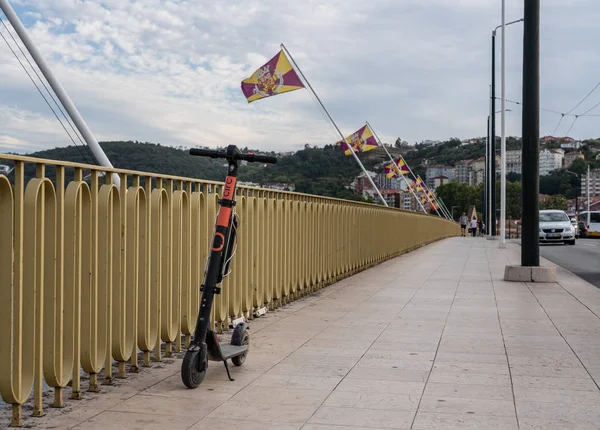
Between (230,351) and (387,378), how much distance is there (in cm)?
103

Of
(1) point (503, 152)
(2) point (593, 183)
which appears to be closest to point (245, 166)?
(1) point (503, 152)

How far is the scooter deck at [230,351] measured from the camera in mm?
5459

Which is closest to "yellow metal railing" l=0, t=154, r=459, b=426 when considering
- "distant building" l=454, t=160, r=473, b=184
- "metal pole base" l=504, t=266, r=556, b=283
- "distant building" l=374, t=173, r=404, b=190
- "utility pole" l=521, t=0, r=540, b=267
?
"metal pole base" l=504, t=266, r=556, b=283

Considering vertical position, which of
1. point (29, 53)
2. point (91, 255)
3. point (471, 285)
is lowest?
point (471, 285)

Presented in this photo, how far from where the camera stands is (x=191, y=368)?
16.7ft

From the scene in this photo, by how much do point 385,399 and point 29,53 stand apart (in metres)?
10.8

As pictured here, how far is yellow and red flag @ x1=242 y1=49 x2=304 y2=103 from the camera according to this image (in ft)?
74.9

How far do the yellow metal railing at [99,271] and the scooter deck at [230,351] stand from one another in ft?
1.74

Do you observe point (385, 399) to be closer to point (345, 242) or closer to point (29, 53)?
point (345, 242)

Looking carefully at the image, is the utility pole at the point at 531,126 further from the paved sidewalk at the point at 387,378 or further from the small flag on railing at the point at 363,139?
the small flag on railing at the point at 363,139

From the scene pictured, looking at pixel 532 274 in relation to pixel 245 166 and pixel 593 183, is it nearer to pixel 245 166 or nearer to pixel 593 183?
pixel 245 166

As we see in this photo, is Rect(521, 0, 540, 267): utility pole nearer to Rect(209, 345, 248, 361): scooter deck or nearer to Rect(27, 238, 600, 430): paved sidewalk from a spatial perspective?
Rect(27, 238, 600, 430): paved sidewalk

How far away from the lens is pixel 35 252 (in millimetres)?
4227

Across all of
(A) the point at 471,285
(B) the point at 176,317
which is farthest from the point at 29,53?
(B) the point at 176,317
